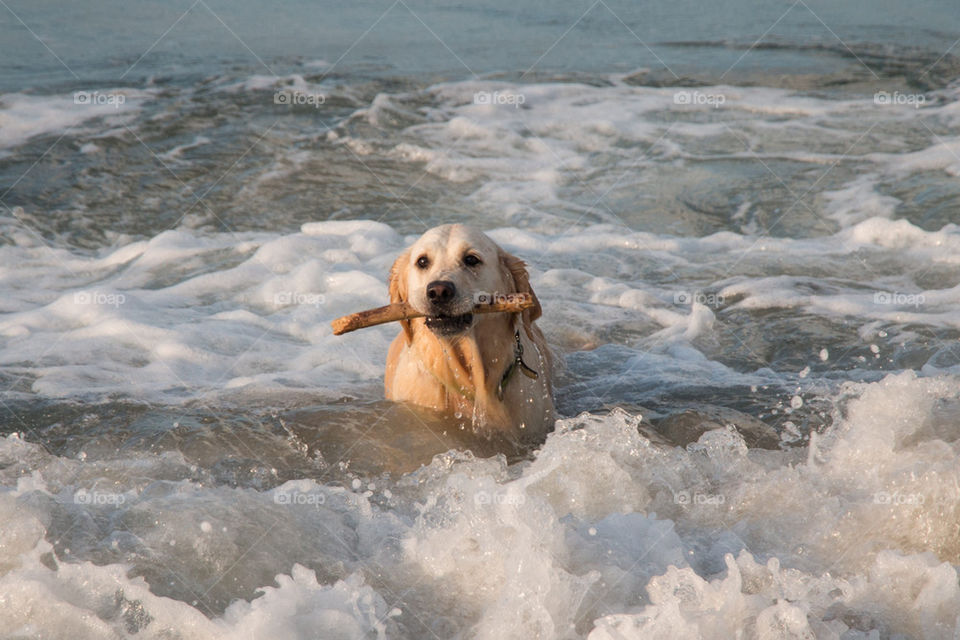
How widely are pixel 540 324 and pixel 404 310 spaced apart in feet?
8.45

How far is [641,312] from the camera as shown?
7.83 meters

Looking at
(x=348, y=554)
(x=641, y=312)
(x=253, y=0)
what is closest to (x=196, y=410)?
(x=348, y=554)

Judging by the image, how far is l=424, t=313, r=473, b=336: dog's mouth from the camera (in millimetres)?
5164

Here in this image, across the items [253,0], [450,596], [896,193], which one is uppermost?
[253,0]

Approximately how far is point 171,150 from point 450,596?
9382 millimetres

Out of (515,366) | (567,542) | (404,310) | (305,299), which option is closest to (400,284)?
(404,310)

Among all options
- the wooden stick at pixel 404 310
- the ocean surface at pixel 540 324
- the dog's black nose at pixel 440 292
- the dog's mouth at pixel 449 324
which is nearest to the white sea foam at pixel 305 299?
the ocean surface at pixel 540 324

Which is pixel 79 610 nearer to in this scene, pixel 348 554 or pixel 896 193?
pixel 348 554

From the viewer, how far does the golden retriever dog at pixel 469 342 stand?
5219 millimetres

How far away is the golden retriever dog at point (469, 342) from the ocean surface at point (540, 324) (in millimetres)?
203

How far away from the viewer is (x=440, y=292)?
5.05m

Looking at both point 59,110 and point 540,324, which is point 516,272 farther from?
point 59,110

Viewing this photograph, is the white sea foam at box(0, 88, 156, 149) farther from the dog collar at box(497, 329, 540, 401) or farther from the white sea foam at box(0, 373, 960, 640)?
the dog collar at box(497, 329, 540, 401)

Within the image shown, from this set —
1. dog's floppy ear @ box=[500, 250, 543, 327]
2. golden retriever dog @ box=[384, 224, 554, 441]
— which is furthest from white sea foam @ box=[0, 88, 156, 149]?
dog's floppy ear @ box=[500, 250, 543, 327]
